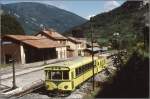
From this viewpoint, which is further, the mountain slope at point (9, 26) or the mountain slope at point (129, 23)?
the mountain slope at point (9, 26)

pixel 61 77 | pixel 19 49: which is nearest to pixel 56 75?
pixel 61 77

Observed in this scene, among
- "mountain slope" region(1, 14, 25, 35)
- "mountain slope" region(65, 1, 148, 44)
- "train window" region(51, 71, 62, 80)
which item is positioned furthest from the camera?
"mountain slope" region(1, 14, 25, 35)

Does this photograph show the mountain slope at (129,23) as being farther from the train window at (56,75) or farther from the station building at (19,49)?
the station building at (19,49)

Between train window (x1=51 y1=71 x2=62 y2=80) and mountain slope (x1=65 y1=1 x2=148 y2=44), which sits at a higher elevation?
mountain slope (x1=65 y1=1 x2=148 y2=44)

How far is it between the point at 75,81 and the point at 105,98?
14.4ft

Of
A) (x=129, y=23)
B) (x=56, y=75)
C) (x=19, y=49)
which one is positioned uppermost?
(x=129, y=23)

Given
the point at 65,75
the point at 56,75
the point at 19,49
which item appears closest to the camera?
the point at 65,75

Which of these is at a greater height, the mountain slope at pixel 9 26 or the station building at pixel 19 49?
the mountain slope at pixel 9 26

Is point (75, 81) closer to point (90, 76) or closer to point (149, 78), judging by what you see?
point (90, 76)

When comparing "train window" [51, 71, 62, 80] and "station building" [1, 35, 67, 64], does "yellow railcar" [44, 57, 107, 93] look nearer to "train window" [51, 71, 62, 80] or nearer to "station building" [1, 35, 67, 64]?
"train window" [51, 71, 62, 80]

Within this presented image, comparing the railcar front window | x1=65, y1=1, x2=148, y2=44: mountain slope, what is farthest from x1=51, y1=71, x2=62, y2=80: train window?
x1=65, y1=1, x2=148, y2=44: mountain slope

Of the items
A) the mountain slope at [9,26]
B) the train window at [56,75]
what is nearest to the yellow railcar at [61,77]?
the train window at [56,75]

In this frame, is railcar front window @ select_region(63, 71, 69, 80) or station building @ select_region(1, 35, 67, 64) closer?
railcar front window @ select_region(63, 71, 69, 80)

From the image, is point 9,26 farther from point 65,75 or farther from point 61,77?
point 65,75
